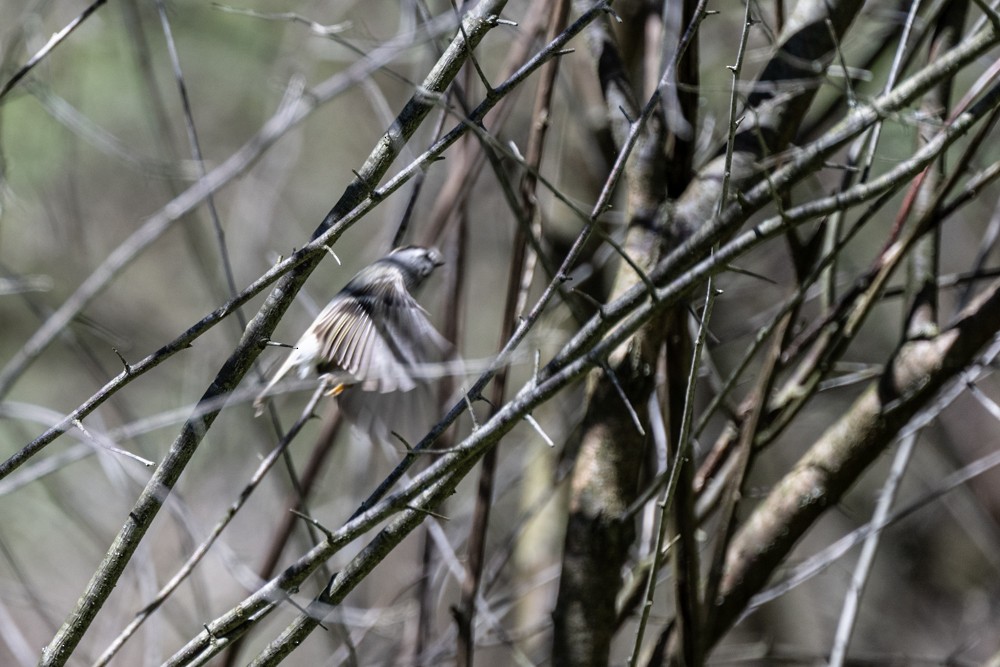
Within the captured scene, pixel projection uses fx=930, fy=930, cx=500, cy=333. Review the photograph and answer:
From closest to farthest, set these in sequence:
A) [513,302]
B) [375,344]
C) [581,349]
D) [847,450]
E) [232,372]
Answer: [581,349] → [232,372] → [847,450] → [513,302] → [375,344]

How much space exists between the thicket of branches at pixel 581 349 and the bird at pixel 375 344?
0.35 feet

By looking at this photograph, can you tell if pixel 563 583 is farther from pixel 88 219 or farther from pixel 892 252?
pixel 88 219

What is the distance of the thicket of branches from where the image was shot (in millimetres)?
1309

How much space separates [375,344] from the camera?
6.97 ft

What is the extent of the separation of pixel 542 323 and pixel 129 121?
12.8 ft

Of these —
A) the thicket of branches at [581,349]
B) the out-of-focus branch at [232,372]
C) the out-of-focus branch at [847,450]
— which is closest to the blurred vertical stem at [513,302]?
the thicket of branches at [581,349]

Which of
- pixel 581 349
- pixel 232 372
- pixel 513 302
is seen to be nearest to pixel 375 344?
pixel 513 302

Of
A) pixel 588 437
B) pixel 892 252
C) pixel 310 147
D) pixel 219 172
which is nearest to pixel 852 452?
pixel 892 252

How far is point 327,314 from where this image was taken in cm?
225

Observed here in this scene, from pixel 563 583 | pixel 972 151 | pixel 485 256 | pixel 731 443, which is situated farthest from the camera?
pixel 485 256

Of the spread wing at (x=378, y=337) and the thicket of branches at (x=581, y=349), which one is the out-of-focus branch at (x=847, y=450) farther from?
the spread wing at (x=378, y=337)

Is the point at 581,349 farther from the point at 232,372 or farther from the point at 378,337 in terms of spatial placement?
the point at 378,337

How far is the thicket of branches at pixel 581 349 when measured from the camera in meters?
1.31

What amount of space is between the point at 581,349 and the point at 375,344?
97 centimetres
